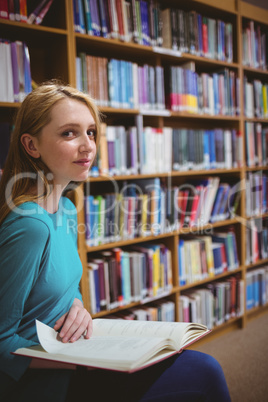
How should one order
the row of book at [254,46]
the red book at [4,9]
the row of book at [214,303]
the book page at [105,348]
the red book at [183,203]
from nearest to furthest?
the book page at [105,348]
the red book at [4,9]
the red book at [183,203]
the row of book at [214,303]
the row of book at [254,46]

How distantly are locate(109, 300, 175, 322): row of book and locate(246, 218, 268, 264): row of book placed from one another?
0.88 meters

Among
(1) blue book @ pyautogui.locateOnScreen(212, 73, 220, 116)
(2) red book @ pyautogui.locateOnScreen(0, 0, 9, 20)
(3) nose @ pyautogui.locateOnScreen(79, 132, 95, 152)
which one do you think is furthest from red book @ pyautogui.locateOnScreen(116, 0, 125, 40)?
(3) nose @ pyautogui.locateOnScreen(79, 132, 95, 152)

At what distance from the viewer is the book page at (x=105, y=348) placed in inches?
29.0

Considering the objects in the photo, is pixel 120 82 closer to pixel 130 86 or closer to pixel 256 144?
pixel 130 86

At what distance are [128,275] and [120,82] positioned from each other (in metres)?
1.14

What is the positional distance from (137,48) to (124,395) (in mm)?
1798

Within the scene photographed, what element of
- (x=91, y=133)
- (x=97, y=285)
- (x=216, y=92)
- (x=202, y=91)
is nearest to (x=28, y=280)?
(x=91, y=133)

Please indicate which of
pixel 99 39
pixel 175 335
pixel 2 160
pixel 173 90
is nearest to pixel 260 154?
pixel 173 90

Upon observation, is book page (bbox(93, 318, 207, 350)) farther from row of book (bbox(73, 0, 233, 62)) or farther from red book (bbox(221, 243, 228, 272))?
red book (bbox(221, 243, 228, 272))

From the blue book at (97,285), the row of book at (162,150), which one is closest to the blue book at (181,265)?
the row of book at (162,150)

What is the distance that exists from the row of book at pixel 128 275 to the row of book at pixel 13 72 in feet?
3.23

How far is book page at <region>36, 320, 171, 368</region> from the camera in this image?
738 mm

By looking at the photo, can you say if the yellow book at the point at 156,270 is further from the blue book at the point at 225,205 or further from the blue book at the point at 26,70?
the blue book at the point at 26,70

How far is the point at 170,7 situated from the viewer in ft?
7.72
